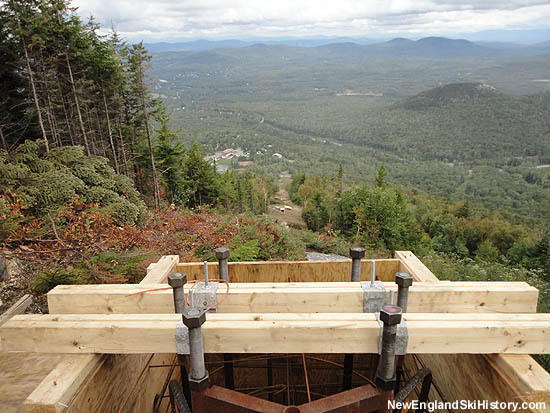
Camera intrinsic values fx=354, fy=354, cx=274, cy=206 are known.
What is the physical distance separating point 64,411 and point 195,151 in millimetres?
23367

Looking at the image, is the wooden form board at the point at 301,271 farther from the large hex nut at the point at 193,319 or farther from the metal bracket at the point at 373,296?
the large hex nut at the point at 193,319

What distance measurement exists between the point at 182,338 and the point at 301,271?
209cm

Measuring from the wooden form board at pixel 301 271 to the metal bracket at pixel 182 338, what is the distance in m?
1.77

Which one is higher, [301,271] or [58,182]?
[301,271]

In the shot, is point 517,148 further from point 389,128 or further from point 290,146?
point 290,146

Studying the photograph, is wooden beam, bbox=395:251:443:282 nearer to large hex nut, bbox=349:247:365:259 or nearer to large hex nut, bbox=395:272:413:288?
large hex nut, bbox=349:247:365:259

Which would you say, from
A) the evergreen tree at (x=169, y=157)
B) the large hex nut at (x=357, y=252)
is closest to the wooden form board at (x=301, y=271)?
the large hex nut at (x=357, y=252)

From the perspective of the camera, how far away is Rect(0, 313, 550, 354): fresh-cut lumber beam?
2.06m

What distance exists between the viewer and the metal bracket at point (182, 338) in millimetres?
2054

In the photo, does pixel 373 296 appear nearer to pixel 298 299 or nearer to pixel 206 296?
pixel 298 299

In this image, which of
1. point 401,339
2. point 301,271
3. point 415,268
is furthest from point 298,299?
point 415,268

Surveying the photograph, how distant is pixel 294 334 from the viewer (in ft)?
6.78

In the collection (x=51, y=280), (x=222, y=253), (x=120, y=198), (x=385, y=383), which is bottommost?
(x=120, y=198)

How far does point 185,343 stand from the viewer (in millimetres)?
2072
